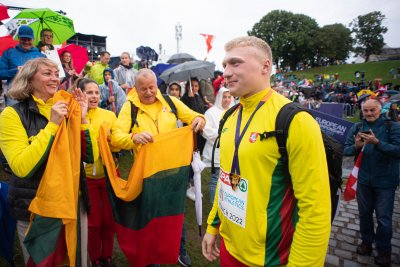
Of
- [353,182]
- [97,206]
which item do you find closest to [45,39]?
[97,206]

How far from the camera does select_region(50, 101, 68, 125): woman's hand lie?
2.17 m

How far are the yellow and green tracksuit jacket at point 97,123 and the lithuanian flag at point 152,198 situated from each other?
31cm

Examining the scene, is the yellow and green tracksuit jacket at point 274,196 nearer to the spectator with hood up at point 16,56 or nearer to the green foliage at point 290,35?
the spectator with hood up at point 16,56

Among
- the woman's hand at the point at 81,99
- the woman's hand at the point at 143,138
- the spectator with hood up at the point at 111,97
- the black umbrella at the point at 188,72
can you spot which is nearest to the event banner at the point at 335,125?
the woman's hand at the point at 143,138

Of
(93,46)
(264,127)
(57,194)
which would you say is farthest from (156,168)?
(93,46)

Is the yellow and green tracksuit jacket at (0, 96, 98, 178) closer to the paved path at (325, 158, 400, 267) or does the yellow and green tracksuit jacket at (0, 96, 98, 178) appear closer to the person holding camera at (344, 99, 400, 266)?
the paved path at (325, 158, 400, 267)

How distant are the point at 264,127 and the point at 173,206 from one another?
1856 millimetres

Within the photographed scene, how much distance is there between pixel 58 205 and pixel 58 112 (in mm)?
786

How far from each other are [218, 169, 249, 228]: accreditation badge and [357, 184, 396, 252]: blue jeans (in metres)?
3.09

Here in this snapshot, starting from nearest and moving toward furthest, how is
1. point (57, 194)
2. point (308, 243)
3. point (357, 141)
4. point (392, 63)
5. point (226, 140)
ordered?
point (308, 243) < point (226, 140) < point (57, 194) < point (357, 141) < point (392, 63)

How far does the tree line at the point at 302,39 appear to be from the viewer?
223ft

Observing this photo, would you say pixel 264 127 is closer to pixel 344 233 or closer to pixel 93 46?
pixel 344 233

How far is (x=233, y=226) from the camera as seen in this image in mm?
1776

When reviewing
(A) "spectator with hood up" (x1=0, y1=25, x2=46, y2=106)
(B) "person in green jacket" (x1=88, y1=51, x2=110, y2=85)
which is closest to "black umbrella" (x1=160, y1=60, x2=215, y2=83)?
(B) "person in green jacket" (x1=88, y1=51, x2=110, y2=85)
